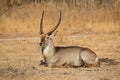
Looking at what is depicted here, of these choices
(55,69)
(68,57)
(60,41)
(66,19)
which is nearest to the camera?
(55,69)

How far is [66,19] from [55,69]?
1131cm

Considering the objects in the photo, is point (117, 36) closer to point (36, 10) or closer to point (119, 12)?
point (119, 12)

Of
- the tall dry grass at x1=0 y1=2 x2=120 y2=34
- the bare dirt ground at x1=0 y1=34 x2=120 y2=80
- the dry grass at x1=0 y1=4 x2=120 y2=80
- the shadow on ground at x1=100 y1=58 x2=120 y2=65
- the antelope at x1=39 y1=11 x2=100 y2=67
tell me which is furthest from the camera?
the tall dry grass at x1=0 y1=2 x2=120 y2=34

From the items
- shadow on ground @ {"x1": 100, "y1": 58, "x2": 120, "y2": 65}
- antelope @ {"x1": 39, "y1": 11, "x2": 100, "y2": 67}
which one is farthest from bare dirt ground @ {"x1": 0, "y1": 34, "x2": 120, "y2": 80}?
antelope @ {"x1": 39, "y1": 11, "x2": 100, "y2": 67}

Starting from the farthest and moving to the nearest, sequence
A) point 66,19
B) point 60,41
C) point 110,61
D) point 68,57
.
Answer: point 66,19, point 60,41, point 110,61, point 68,57

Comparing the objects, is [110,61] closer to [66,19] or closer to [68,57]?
[68,57]

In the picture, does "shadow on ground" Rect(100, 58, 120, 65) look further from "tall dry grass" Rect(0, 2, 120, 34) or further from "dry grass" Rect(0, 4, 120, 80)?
"tall dry grass" Rect(0, 2, 120, 34)

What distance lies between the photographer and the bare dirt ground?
33.1ft

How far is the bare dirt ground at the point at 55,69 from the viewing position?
33.1 feet

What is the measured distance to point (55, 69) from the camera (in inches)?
440

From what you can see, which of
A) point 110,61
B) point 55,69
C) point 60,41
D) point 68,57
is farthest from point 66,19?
point 55,69

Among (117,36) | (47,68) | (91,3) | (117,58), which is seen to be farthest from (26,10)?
(47,68)

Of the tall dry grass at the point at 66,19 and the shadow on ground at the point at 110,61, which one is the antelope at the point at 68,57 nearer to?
the shadow on ground at the point at 110,61

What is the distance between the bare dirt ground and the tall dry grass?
166 centimetres
